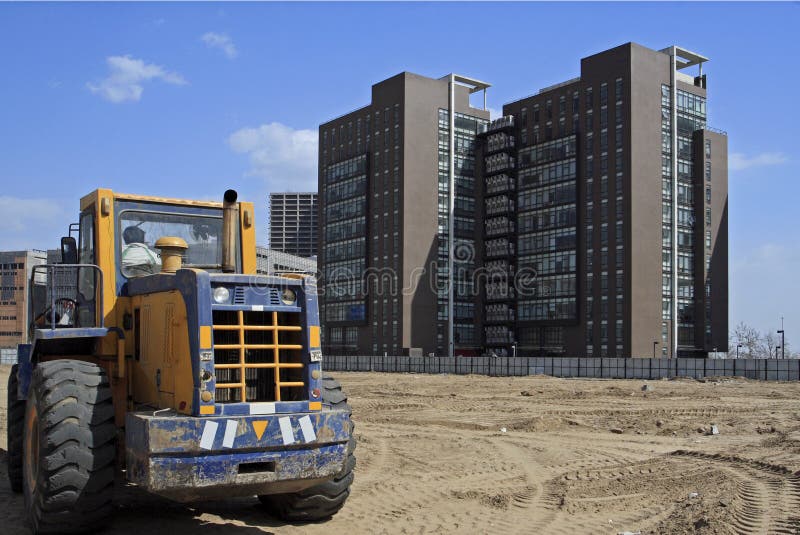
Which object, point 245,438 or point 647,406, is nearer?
point 245,438

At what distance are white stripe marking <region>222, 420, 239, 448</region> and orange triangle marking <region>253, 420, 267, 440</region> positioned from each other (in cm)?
19

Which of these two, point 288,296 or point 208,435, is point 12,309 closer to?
point 288,296

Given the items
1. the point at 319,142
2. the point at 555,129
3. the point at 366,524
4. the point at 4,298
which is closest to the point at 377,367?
the point at 555,129

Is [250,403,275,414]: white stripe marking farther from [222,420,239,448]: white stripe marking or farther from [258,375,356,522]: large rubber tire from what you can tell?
[258,375,356,522]: large rubber tire

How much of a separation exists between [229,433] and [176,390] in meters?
1.02

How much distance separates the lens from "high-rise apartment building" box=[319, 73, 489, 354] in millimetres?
99062

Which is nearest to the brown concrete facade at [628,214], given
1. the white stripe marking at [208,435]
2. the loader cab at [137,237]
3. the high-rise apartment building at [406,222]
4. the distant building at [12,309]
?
the high-rise apartment building at [406,222]

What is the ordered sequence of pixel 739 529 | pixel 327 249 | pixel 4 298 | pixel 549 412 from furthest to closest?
1. pixel 4 298
2. pixel 327 249
3. pixel 549 412
4. pixel 739 529

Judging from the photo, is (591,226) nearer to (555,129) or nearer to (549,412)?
(555,129)

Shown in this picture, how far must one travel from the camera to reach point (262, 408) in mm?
8125

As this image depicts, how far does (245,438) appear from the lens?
784cm

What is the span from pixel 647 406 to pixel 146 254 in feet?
77.0

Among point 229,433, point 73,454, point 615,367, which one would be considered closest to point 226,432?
point 229,433

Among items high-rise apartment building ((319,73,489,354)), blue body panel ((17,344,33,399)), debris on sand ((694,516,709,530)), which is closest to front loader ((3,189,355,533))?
blue body panel ((17,344,33,399))
